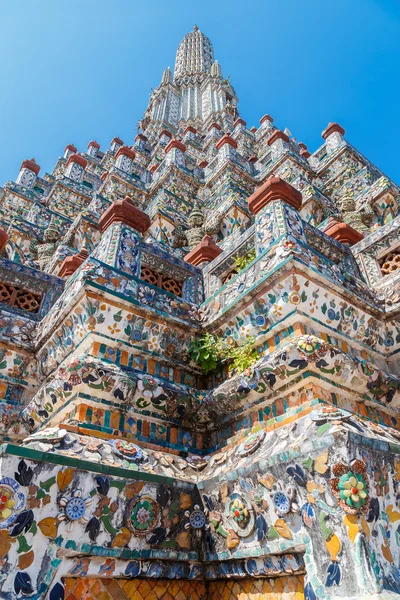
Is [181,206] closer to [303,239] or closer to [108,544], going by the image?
[303,239]

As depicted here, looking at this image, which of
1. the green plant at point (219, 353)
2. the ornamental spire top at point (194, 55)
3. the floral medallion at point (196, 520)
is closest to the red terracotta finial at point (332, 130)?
the green plant at point (219, 353)

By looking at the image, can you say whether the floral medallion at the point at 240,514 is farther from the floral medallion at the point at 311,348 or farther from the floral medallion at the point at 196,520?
the floral medallion at the point at 311,348

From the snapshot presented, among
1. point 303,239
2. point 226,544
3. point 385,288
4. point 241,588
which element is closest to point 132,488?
point 226,544

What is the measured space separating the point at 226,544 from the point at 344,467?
1.26 meters

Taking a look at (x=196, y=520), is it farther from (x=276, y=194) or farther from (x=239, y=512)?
(x=276, y=194)

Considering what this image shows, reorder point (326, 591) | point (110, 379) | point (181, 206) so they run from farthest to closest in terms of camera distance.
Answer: point (181, 206) → point (110, 379) → point (326, 591)

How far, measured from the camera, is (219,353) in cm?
473

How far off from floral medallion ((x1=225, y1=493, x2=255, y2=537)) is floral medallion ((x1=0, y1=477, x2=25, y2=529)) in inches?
62.2

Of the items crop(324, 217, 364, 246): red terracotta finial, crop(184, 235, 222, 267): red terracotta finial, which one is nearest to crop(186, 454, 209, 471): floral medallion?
crop(184, 235, 222, 267): red terracotta finial

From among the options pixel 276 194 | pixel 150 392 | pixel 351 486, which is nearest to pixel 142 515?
pixel 150 392

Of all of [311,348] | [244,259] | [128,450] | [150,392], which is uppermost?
[244,259]

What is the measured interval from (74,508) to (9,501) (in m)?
0.45

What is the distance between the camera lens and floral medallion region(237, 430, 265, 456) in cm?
361

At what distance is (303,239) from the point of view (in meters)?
4.78
